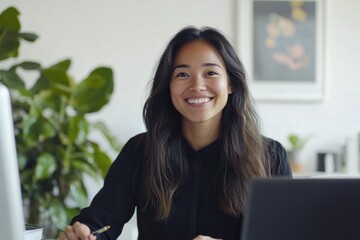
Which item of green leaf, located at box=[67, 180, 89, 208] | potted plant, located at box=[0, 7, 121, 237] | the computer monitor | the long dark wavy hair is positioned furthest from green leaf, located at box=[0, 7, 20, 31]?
the computer monitor

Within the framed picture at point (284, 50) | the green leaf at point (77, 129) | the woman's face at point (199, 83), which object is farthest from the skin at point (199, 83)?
the framed picture at point (284, 50)

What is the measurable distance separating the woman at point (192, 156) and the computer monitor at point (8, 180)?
88cm

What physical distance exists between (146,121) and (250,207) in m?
1.04

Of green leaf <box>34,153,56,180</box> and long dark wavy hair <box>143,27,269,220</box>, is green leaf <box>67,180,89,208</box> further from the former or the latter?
long dark wavy hair <box>143,27,269,220</box>

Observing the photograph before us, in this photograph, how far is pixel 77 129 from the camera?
3.36 meters

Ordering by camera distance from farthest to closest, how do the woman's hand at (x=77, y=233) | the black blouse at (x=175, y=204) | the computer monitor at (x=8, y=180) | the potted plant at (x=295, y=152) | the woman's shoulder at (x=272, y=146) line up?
1. the potted plant at (x=295, y=152)
2. the woman's shoulder at (x=272, y=146)
3. the black blouse at (x=175, y=204)
4. the woman's hand at (x=77, y=233)
5. the computer monitor at (x=8, y=180)

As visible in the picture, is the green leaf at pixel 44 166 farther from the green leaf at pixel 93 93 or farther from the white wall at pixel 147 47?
the white wall at pixel 147 47

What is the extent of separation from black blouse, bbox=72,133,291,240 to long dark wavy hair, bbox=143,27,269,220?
0.03 m

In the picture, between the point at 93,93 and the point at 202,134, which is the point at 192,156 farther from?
the point at 93,93

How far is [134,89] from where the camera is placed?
3961 mm

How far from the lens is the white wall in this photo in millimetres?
3916

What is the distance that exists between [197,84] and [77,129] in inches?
65.0

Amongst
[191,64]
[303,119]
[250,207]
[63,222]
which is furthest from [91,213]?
[303,119]

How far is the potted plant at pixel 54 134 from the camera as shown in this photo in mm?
3322
